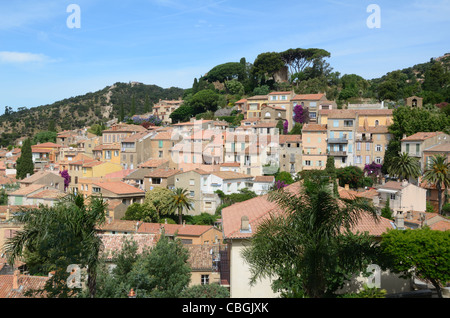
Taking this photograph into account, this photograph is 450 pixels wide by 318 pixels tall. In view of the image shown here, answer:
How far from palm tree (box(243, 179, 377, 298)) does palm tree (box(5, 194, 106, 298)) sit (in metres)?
5.04

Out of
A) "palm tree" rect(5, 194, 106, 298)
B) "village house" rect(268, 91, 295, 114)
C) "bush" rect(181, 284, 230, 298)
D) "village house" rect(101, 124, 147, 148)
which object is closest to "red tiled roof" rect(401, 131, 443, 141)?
"village house" rect(268, 91, 295, 114)

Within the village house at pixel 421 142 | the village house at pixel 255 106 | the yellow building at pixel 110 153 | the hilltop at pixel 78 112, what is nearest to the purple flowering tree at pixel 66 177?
the yellow building at pixel 110 153

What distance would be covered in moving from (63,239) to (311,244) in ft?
24.2

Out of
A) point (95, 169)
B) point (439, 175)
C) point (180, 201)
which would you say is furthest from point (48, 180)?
point (439, 175)

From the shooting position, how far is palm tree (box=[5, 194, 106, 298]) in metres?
12.0

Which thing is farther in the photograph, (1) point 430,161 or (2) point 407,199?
(1) point 430,161

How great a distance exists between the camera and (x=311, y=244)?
11664mm

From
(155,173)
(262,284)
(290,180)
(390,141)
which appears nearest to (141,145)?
(155,173)

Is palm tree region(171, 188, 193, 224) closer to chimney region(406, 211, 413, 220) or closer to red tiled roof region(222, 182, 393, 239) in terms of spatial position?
red tiled roof region(222, 182, 393, 239)

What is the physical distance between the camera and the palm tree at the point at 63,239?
12039mm

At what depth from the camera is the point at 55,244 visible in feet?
40.1

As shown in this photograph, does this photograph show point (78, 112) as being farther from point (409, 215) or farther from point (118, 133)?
point (409, 215)

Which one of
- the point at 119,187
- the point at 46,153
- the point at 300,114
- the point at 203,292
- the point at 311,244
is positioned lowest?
the point at 119,187

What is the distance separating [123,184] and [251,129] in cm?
2171
